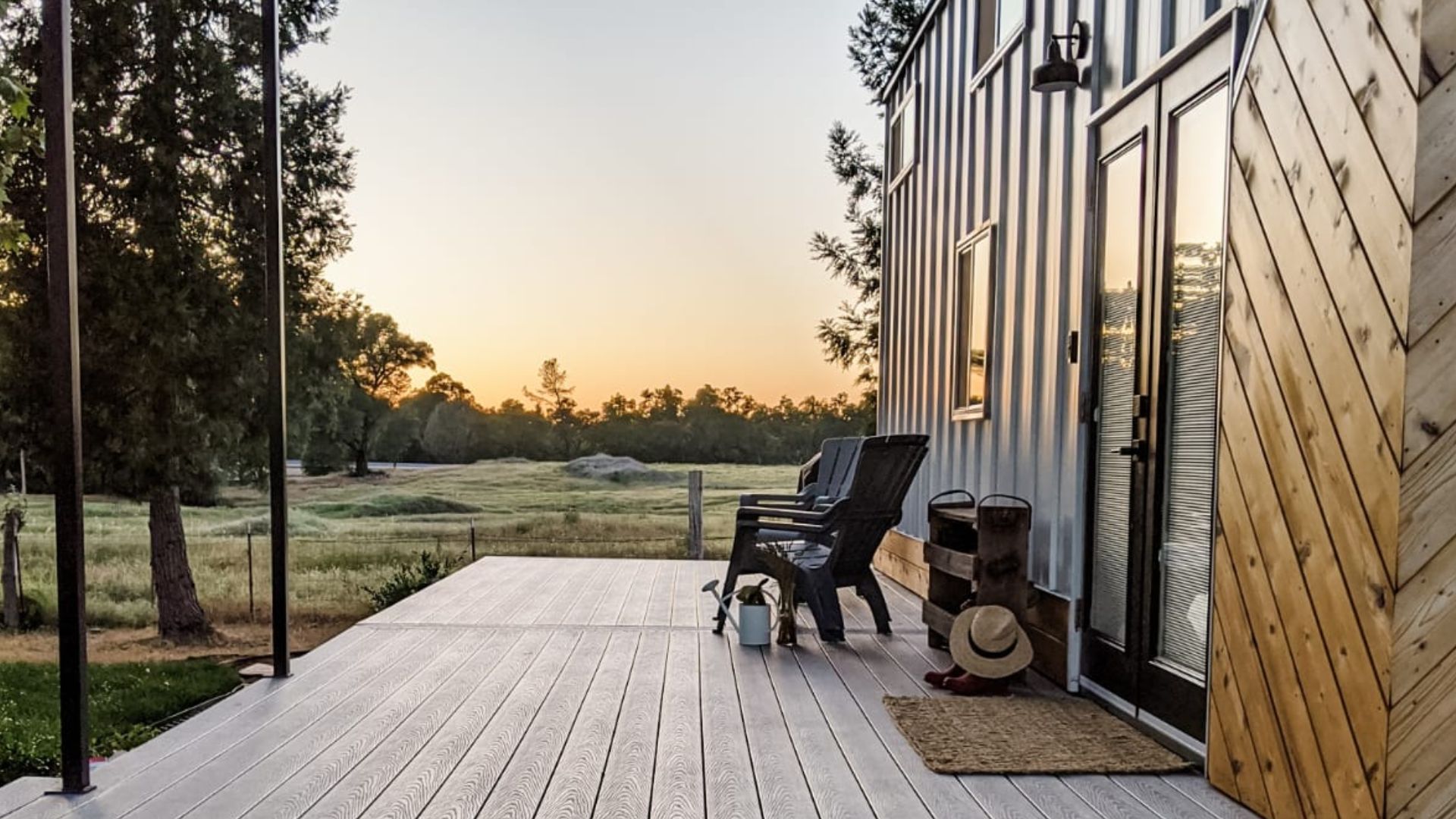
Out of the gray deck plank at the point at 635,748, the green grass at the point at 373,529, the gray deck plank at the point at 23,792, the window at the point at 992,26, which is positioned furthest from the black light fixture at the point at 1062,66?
the green grass at the point at 373,529

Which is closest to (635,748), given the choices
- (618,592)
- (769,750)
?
(769,750)

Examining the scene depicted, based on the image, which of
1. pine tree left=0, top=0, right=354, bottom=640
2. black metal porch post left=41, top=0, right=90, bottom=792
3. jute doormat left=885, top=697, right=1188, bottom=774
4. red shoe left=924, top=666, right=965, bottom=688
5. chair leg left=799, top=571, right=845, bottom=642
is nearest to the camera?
black metal porch post left=41, top=0, right=90, bottom=792

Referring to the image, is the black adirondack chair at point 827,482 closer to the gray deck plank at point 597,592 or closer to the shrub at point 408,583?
the gray deck plank at point 597,592

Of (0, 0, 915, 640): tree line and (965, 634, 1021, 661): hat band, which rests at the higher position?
(0, 0, 915, 640): tree line

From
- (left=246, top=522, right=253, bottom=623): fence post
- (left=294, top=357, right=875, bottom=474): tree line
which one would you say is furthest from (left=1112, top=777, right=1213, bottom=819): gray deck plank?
(left=246, top=522, right=253, bottom=623): fence post

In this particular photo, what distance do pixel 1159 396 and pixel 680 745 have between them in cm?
172

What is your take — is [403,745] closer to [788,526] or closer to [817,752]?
[817,752]

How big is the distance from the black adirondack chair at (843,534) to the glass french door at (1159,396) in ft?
3.31

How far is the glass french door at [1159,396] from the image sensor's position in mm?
2830

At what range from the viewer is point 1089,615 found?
3.51 metres

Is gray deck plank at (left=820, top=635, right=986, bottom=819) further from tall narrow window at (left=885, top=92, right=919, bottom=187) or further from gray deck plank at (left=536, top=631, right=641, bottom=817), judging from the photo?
tall narrow window at (left=885, top=92, right=919, bottom=187)

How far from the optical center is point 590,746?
2779 millimetres

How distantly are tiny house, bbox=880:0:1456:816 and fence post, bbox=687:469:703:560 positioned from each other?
3317 millimetres

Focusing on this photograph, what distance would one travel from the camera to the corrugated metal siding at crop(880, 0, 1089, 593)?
383cm
